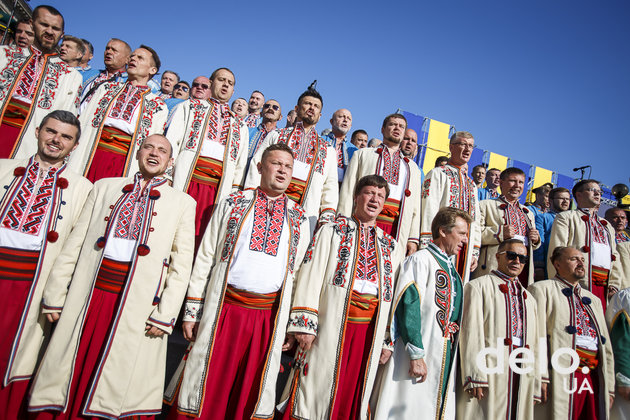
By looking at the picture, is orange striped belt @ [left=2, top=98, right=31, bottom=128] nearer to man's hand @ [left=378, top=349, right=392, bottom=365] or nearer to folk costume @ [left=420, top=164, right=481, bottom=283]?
man's hand @ [left=378, top=349, right=392, bottom=365]

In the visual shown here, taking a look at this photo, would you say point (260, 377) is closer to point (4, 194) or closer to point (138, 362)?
point (138, 362)

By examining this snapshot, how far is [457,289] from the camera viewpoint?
3.17 metres

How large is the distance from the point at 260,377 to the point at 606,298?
4.85 metres

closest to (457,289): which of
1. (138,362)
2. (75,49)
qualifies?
(138,362)

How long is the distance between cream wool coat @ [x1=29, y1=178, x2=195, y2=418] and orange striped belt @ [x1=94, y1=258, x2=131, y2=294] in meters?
0.04

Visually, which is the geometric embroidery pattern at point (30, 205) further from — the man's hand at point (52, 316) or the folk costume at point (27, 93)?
the folk costume at point (27, 93)

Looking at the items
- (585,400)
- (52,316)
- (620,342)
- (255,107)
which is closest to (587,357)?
(585,400)

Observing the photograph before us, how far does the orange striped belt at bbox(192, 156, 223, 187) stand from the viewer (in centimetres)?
392

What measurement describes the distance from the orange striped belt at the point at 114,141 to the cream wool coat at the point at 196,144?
1.39ft

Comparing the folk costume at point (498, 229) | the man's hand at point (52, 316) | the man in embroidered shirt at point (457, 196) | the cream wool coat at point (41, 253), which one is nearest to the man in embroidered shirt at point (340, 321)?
the man in embroidered shirt at point (457, 196)

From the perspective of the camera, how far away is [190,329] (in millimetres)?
2611

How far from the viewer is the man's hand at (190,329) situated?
2607mm

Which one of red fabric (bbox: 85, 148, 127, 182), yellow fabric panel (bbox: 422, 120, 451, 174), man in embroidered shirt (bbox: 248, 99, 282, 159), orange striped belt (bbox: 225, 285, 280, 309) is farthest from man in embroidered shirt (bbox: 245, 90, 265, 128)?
yellow fabric panel (bbox: 422, 120, 451, 174)

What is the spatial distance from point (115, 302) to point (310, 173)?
7.45 feet
